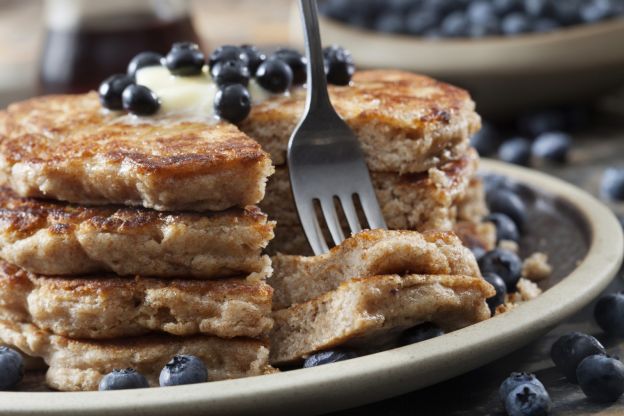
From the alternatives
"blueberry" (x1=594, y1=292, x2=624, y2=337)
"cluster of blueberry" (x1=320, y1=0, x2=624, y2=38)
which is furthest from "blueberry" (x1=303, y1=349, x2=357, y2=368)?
"cluster of blueberry" (x1=320, y1=0, x2=624, y2=38)

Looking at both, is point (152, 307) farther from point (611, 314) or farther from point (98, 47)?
point (98, 47)

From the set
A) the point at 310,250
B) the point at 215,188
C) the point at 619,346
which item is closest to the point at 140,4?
the point at 310,250


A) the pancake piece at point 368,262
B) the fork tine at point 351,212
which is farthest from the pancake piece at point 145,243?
the fork tine at point 351,212

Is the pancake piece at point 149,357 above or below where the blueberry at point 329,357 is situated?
below

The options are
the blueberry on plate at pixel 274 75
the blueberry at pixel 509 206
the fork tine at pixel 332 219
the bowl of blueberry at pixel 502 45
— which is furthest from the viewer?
the bowl of blueberry at pixel 502 45

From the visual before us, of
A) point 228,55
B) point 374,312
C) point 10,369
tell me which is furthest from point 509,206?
point 10,369

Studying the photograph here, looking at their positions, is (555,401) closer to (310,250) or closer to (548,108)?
(310,250)

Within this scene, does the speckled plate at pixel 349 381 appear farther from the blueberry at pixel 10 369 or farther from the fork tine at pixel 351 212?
the fork tine at pixel 351 212
